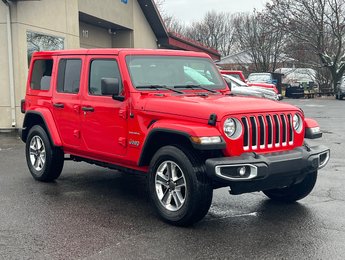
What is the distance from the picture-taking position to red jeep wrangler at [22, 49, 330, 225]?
486 centimetres

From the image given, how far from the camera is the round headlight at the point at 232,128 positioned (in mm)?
4906

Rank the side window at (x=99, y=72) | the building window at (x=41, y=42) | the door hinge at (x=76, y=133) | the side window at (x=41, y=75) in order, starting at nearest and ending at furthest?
the side window at (x=99, y=72)
the door hinge at (x=76, y=133)
the side window at (x=41, y=75)
the building window at (x=41, y=42)

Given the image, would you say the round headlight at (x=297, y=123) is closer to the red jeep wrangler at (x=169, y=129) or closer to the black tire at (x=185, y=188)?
the red jeep wrangler at (x=169, y=129)

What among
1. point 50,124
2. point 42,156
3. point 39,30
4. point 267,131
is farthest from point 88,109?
point 39,30

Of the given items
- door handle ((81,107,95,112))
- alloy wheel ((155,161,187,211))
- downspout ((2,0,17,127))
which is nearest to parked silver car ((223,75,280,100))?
downspout ((2,0,17,127))

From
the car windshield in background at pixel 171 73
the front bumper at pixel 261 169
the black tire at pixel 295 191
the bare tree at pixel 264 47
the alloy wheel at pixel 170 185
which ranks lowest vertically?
the black tire at pixel 295 191

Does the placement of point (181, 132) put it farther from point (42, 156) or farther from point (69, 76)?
point (42, 156)

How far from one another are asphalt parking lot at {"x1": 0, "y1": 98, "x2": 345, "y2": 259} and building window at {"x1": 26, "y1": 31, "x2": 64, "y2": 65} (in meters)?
7.55

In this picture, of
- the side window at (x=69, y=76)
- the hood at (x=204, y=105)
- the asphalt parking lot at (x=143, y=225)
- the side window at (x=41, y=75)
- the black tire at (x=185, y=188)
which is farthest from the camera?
the side window at (x=41, y=75)

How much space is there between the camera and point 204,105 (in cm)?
506

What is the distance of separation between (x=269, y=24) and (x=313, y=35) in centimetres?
384

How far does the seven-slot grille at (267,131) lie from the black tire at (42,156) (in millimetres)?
3223

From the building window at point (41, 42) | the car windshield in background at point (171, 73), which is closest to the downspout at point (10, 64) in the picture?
the building window at point (41, 42)

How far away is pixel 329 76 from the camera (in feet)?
141
